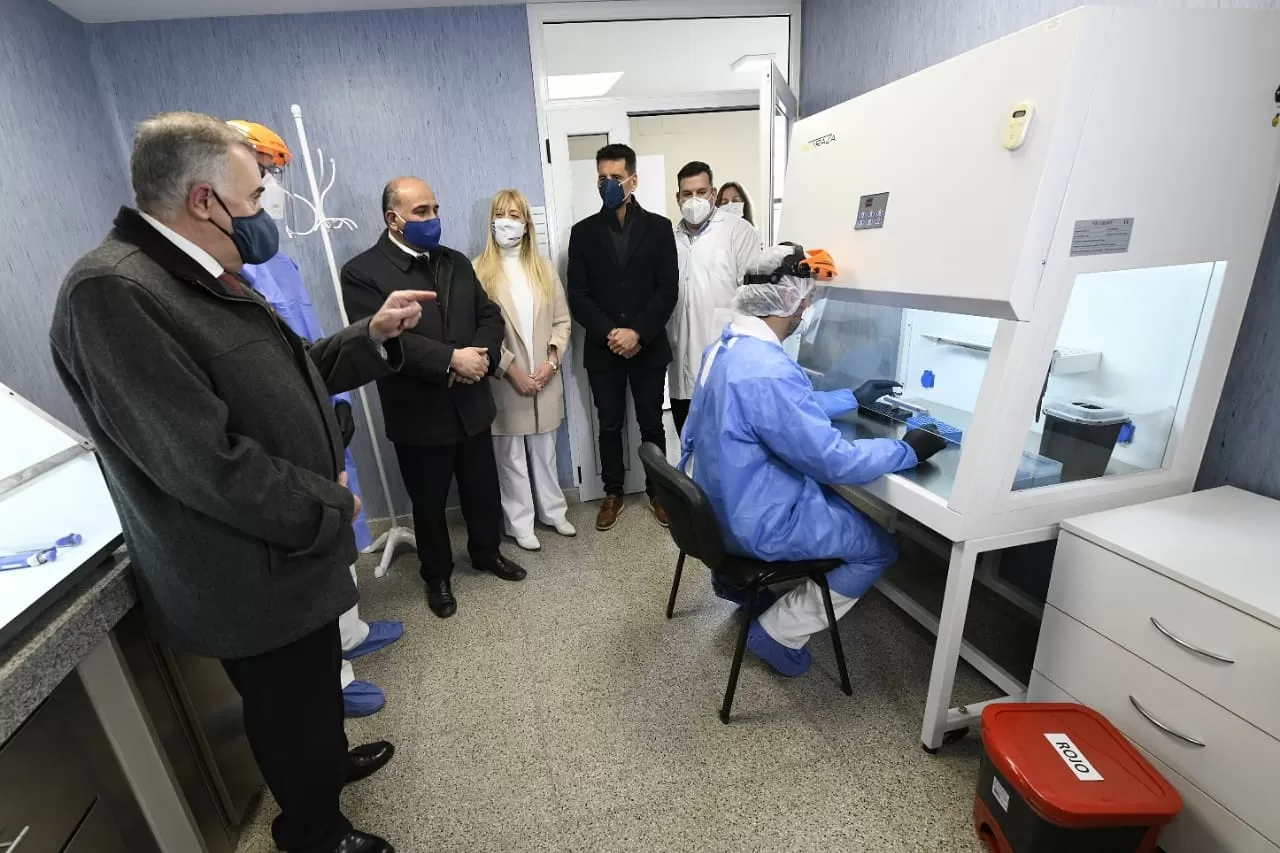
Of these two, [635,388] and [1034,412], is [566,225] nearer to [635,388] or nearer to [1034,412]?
[635,388]

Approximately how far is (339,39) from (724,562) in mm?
2629

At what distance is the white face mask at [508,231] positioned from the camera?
2.36m

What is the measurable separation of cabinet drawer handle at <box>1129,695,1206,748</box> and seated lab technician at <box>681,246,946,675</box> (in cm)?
61

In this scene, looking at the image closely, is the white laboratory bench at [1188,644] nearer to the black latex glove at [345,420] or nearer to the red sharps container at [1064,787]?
the red sharps container at [1064,787]

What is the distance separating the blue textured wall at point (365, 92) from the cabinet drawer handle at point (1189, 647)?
104 inches

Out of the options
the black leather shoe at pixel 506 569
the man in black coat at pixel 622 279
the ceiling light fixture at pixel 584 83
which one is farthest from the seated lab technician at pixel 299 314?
the ceiling light fixture at pixel 584 83

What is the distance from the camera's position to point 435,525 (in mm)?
2258

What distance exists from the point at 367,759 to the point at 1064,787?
Result: 162 cm

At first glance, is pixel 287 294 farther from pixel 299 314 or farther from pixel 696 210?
pixel 696 210

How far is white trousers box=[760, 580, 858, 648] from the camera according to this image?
5.67 ft

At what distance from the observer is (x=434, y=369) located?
78.6 inches

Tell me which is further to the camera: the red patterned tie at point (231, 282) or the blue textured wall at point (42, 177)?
the blue textured wall at point (42, 177)

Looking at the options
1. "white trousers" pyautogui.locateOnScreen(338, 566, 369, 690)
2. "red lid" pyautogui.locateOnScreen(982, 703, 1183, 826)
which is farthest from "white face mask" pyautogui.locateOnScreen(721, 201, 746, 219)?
"red lid" pyautogui.locateOnScreen(982, 703, 1183, 826)

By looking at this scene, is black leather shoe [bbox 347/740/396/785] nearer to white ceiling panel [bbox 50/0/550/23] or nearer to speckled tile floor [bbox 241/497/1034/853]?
speckled tile floor [bbox 241/497/1034/853]
